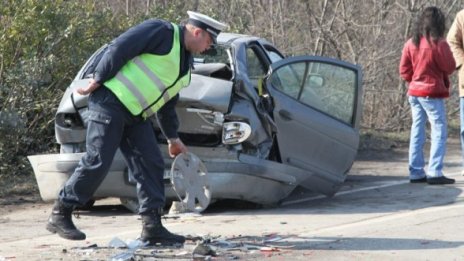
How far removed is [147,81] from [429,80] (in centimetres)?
482

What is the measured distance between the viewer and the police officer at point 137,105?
6617mm

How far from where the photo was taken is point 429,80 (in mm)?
10703

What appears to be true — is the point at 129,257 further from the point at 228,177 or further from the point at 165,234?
the point at 228,177

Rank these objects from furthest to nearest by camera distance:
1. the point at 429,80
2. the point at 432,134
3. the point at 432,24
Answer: the point at 432,134
the point at 429,80
the point at 432,24

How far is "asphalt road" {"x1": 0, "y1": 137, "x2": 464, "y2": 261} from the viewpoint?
6871mm

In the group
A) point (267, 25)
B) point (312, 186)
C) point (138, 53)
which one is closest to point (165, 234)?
point (138, 53)

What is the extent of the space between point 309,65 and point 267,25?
23.2 feet

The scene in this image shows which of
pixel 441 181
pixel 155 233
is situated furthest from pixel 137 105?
pixel 441 181

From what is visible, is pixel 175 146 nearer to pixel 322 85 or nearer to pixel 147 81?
pixel 147 81

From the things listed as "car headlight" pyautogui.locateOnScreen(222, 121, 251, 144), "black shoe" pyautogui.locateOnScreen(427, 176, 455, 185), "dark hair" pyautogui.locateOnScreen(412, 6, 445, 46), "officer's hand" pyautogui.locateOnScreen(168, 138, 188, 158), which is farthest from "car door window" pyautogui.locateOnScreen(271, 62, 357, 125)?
"officer's hand" pyautogui.locateOnScreen(168, 138, 188, 158)

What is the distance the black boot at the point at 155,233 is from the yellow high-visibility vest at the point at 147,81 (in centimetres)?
73

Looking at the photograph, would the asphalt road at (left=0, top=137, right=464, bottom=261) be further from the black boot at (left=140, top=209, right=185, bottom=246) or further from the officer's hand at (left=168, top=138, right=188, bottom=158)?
the officer's hand at (left=168, top=138, right=188, bottom=158)

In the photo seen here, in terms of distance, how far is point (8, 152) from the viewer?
1118 centimetres

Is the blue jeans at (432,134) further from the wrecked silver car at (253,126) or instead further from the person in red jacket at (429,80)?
the wrecked silver car at (253,126)
